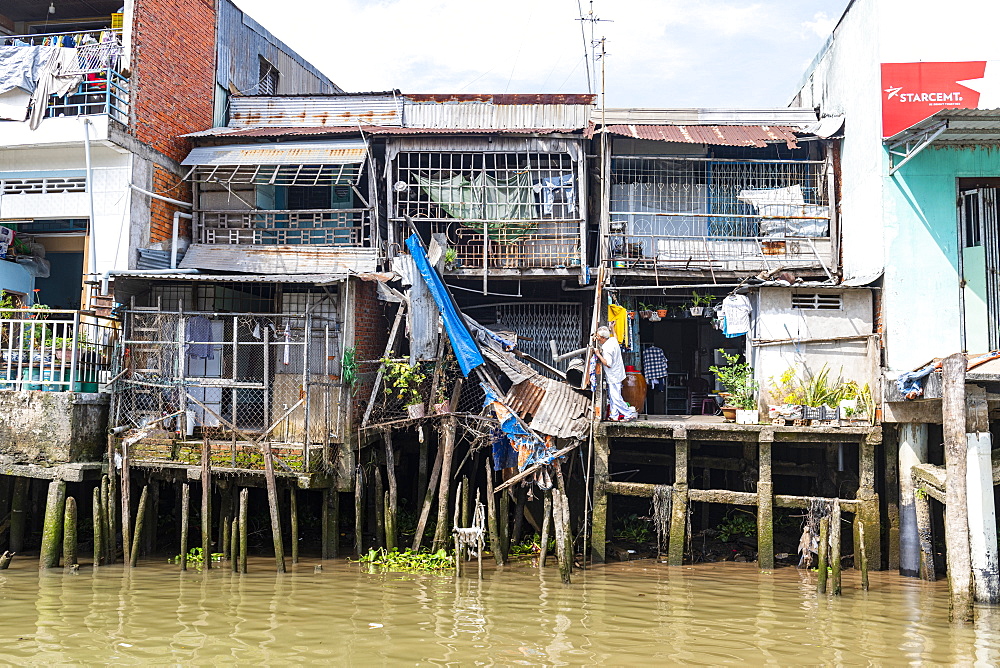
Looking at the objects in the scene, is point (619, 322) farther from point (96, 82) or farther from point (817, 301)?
point (96, 82)

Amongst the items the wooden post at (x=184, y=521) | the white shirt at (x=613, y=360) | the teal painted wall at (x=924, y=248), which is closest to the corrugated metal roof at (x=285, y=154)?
the white shirt at (x=613, y=360)

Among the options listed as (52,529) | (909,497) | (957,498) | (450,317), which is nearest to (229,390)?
(52,529)

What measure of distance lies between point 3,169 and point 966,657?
15945 millimetres

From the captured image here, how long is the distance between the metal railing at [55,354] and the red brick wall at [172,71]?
355 centimetres

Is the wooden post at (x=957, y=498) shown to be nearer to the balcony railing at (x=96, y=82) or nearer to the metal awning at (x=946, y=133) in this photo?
the metal awning at (x=946, y=133)

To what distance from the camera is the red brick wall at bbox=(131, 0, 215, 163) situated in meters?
13.6

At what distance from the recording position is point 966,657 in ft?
27.3

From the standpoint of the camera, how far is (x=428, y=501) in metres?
12.4

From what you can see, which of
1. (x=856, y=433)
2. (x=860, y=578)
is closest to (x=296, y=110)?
(x=856, y=433)

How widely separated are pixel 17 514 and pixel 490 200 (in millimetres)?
9221

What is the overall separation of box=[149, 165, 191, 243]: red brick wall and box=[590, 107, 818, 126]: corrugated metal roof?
7.77m

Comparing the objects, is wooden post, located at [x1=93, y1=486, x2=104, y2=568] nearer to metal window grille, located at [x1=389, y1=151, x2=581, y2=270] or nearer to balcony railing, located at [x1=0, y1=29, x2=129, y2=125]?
balcony railing, located at [x1=0, y1=29, x2=129, y2=125]

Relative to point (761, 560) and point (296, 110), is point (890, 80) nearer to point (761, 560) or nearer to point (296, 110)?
point (761, 560)

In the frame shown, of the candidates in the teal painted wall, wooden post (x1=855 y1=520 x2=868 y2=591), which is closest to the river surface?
wooden post (x1=855 y1=520 x2=868 y2=591)
